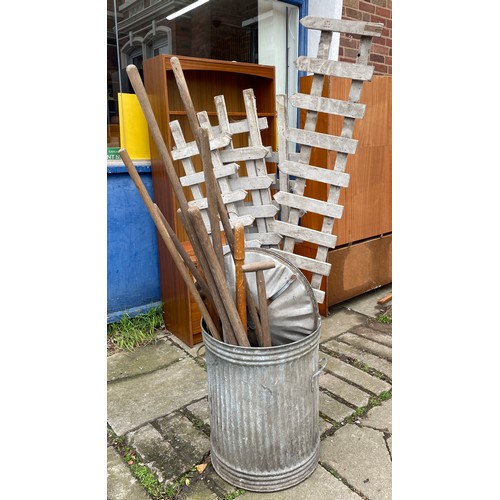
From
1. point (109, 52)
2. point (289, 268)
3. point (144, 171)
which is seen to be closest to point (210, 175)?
point (289, 268)

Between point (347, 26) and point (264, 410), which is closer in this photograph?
point (264, 410)

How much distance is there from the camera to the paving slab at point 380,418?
2381 mm

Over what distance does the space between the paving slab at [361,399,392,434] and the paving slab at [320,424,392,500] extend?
50mm

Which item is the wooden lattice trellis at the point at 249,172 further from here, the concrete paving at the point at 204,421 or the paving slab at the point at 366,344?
the paving slab at the point at 366,344

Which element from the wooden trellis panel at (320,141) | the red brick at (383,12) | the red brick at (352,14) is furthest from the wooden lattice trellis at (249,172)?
the red brick at (383,12)

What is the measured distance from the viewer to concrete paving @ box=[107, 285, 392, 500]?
1.98m

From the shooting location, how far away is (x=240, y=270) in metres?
1.65

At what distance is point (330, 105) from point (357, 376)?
1.72 meters

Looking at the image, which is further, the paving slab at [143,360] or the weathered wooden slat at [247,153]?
the paving slab at [143,360]

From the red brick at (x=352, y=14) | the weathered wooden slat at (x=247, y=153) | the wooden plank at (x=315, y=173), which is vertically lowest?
the wooden plank at (x=315, y=173)

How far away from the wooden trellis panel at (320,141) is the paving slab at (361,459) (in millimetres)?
753

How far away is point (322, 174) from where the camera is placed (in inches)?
95.5

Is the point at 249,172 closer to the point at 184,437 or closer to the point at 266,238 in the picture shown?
the point at 266,238

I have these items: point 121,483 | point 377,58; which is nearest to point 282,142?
point 121,483
